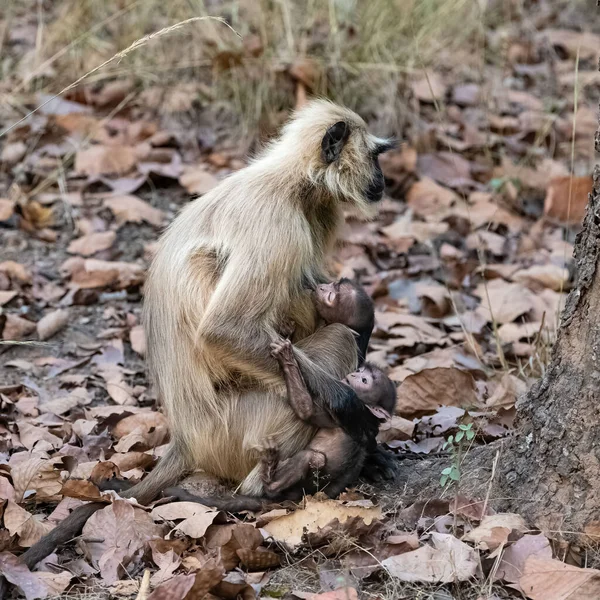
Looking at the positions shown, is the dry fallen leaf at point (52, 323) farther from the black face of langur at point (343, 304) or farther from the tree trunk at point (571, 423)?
the tree trunk at point (571, 423)

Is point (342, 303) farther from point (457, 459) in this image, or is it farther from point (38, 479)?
point (38, 479)

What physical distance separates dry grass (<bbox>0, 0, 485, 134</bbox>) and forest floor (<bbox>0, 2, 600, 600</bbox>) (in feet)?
0.58

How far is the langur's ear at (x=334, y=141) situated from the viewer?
377cm

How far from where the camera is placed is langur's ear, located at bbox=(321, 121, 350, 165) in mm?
3773

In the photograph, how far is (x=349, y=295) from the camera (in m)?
3.73

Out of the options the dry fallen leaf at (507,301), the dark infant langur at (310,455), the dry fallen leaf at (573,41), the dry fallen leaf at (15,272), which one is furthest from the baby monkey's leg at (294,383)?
the dry fallen leaf at (573,41)

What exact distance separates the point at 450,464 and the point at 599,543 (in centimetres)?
78

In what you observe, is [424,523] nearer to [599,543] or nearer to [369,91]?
[599,543]

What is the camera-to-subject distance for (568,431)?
2908mm

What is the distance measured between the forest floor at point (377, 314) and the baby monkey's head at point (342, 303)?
55cm

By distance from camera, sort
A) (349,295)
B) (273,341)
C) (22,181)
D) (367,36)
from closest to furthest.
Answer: (273,341)
(349,295)
(22,181)
(367,36)

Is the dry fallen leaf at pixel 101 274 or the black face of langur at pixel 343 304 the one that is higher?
the black face of langur at pixel 343 304

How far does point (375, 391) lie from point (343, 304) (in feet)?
1.25

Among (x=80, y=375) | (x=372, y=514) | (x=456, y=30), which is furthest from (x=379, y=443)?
(x=456, y=30)
